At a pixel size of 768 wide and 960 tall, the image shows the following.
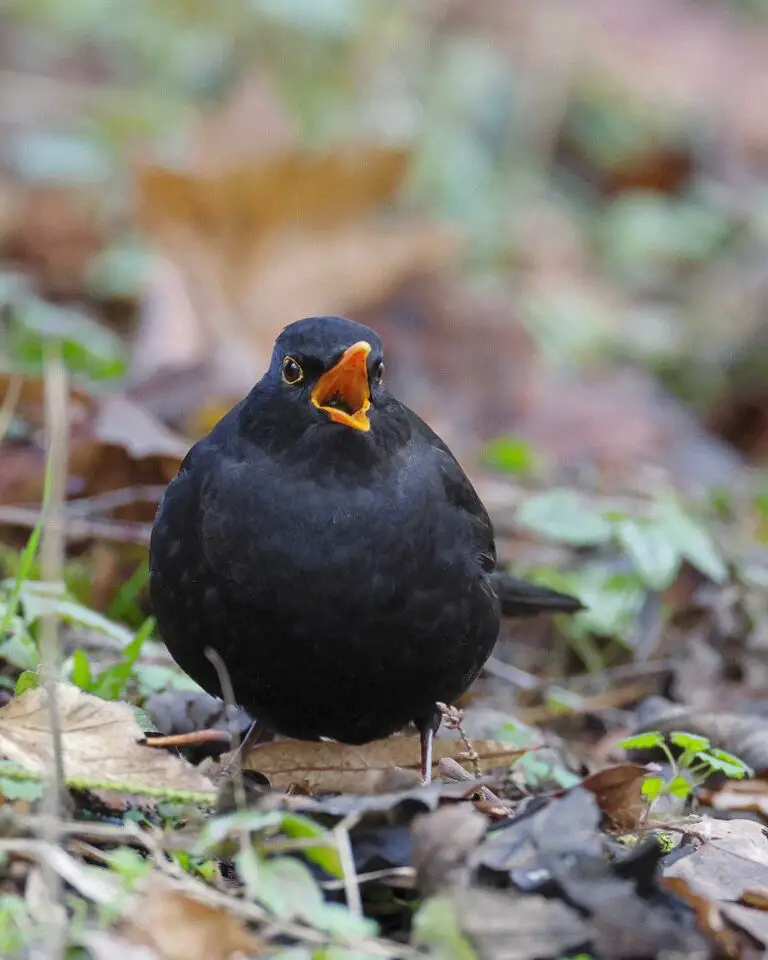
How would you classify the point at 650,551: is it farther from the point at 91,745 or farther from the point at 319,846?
the point at 319,846

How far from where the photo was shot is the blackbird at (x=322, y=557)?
346 cm

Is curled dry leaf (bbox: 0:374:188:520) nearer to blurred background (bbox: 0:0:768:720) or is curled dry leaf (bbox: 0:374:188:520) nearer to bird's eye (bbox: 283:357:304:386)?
blurred background (bbox: 0:0:768:720)

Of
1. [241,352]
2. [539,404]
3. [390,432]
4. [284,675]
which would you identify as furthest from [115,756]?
[539,404]

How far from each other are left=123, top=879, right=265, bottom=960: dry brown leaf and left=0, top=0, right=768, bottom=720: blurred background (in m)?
1.30

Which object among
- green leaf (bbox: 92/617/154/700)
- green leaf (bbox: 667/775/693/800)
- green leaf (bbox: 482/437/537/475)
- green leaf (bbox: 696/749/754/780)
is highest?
green leaf (bbox: 696/749/754/780)

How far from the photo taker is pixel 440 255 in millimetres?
8484

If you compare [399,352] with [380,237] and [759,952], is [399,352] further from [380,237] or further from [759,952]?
[759,952]

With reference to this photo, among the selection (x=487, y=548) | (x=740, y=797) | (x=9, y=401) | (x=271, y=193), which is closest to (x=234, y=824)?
(x=487, y=548)

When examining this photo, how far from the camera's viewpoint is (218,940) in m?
2.55

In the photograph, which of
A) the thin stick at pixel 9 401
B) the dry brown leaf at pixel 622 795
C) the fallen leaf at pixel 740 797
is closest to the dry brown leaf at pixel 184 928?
the dry brown leaf at pixel 622 795

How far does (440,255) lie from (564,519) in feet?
11.3

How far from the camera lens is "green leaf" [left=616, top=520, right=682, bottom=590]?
16.8ft

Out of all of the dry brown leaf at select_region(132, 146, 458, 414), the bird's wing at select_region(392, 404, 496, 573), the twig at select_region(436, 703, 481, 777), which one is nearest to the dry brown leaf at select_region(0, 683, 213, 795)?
the twig at select_region(436, 703, 481, 777)

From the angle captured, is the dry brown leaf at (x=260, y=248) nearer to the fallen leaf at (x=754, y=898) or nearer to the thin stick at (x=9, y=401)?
the thin stick at (x=9, y=401)
